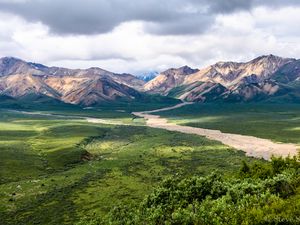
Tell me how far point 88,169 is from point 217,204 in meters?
79.2

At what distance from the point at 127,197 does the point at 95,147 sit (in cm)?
7682

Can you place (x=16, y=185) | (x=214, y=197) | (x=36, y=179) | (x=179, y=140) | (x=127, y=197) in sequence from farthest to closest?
(x=179, y=140) < (x=36, y=179) < (x=16, y=185) < (x=127, y=197) < (x=214, y=197)

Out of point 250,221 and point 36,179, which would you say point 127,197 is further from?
point 250,221

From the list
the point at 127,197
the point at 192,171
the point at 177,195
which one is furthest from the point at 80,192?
the point at 177,195

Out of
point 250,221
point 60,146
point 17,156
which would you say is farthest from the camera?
point 60,146

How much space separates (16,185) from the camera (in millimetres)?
98562

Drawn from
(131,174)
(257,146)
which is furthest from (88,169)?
(257,146)

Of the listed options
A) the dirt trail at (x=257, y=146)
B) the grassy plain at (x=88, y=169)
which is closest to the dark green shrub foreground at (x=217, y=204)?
the grassy plain at (x=88, y=169)

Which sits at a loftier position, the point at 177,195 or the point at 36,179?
the point at 177,195

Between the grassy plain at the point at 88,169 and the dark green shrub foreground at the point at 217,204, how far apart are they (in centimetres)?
1656

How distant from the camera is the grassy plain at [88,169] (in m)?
81.3

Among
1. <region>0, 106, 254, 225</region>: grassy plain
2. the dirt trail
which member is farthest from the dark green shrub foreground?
the dirt trail

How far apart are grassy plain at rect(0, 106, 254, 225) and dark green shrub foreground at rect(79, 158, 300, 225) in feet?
54.3

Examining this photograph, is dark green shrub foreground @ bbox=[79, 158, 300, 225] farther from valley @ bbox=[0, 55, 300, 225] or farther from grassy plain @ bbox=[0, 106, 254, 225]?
grassy plain @ bbox=[0, 106, 254, 225]
